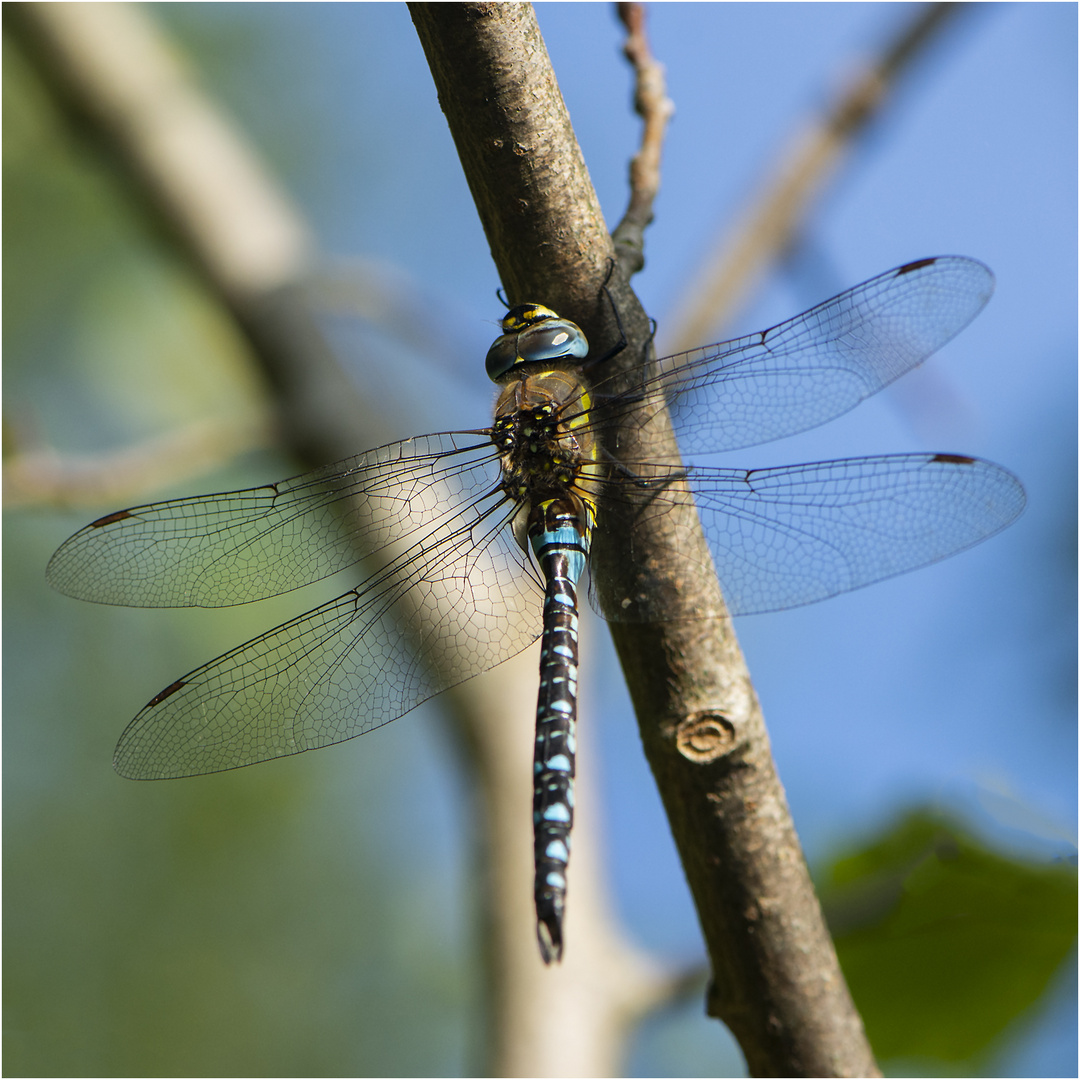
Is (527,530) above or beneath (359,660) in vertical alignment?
above

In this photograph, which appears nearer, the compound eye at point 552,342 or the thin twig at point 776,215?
the compound eye at point 552,342

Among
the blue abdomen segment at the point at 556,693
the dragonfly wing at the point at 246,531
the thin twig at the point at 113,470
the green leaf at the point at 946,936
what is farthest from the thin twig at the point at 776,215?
the green leaf at the point at 946,936

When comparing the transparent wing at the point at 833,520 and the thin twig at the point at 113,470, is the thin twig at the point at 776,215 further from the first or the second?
the thin twig at the point at 113,470

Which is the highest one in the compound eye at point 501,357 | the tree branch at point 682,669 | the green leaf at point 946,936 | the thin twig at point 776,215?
the thin twig at point 776,215

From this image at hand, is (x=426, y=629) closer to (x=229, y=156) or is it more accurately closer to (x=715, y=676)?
(x=715, y=676)

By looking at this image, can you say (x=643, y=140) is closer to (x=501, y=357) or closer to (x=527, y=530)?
(x=501, y=357)

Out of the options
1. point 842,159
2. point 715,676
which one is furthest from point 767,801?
point 842,159

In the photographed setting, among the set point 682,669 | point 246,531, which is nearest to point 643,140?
point 682,669
